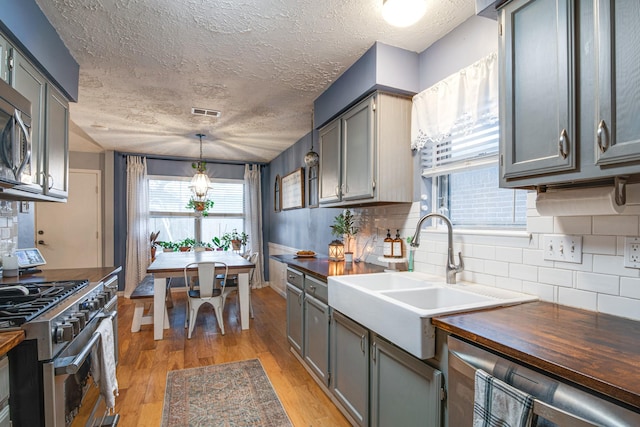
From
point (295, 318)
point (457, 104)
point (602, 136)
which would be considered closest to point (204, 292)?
point (295, 318)

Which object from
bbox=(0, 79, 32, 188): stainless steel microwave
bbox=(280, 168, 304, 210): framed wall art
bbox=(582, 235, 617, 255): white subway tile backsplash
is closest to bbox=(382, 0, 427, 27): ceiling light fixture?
bbox=(582, 235, 617, 255): white subway tile backsplash

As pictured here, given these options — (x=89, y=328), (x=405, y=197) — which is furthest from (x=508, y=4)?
(x=89, y=328)

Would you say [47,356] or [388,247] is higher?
[388,247]

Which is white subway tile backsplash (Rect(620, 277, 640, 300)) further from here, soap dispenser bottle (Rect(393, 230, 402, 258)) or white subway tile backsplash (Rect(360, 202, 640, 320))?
soap dispenser bottle (Rect(393, 230, 402, 258))

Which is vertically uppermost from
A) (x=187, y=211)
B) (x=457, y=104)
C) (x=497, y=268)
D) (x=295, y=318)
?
(x=457, y=104)

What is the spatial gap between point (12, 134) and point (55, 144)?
1.10 meters

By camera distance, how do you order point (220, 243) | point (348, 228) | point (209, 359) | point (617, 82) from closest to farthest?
point (617, 82)
point (209, 359)
point (348, 228)
point (220, 243)

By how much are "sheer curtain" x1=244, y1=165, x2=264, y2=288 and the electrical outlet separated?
210 inches

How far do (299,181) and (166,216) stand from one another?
2.71m

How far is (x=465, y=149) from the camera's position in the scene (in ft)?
6.53

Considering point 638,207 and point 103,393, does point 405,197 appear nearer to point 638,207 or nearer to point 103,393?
point 638,207

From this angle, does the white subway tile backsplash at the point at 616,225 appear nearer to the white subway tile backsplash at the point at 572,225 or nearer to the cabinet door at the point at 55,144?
the white subway tile backsplash at the point at 572,225

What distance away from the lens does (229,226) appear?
20.0 feet

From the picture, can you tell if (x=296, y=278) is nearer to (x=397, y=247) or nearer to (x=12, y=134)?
(x=397, y=247)
